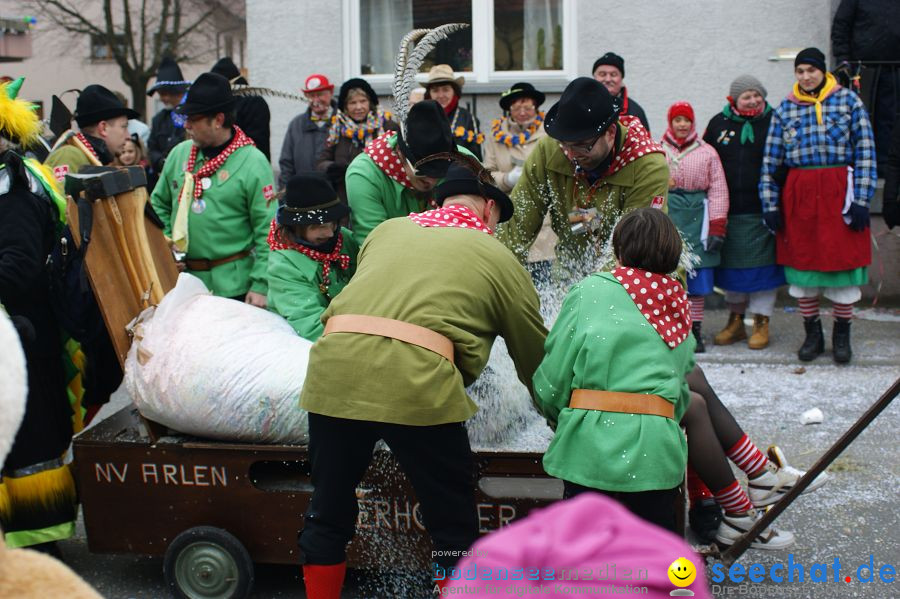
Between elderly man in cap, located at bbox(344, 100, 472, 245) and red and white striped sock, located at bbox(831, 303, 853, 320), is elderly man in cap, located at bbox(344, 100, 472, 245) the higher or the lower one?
the higher one

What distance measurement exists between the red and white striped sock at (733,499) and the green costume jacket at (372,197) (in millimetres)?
1681

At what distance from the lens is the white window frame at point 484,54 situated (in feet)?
26.6

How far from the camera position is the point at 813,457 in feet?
15.6

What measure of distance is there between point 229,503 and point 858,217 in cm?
445

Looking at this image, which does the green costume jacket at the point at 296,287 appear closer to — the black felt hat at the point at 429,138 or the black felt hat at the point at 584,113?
the black felt hat at the point at 429,138

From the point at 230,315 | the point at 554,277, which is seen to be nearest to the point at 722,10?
the point at 554,277

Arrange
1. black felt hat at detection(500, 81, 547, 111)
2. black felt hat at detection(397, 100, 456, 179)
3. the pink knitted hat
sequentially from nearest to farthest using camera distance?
the pink knitted hat < black felt hat at detection(397, 100, 456, 179) < black felt hat at detection(500, 81, 547, 111)

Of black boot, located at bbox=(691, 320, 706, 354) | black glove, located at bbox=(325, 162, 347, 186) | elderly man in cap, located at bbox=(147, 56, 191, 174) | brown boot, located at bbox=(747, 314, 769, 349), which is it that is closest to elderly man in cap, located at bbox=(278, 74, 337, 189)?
black glove, located at bbox=(325, 162, 347, 186)

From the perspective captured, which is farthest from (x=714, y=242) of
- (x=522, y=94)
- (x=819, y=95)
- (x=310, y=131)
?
(x=310, y=131)

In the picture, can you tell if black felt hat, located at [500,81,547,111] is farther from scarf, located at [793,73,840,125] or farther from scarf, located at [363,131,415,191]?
scarf, located at [363,131,415,191]

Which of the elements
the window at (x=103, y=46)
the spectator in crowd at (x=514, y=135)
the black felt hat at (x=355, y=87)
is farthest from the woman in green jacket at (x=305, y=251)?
the window at (x=103, y=46)

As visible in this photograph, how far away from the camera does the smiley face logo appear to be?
3.54 feet

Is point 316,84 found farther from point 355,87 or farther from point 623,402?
point 623,402

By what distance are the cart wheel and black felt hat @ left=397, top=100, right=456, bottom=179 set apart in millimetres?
1562
